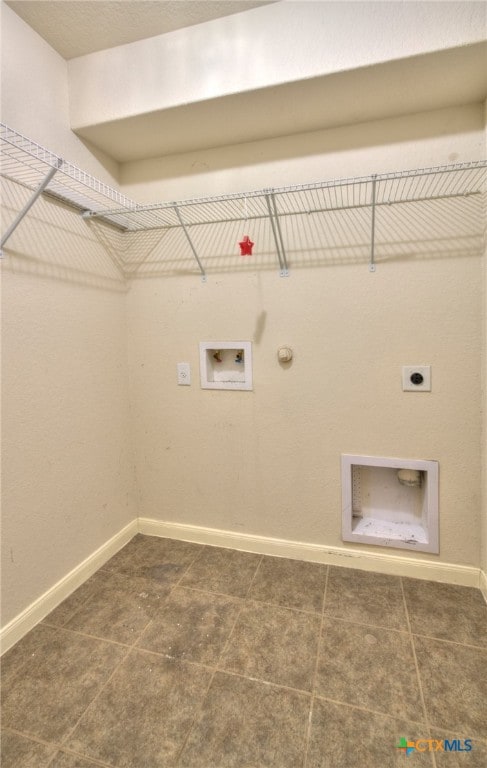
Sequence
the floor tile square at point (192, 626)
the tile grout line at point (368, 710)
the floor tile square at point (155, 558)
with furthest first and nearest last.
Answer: the floor tile square at point (155, 558) < the floor tile square at point (192, 626) < the tile grout line at point (368, 710)

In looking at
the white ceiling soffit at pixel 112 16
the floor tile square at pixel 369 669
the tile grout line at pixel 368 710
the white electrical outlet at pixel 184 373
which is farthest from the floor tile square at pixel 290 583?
the white ceiling soffit at pixel 112 16

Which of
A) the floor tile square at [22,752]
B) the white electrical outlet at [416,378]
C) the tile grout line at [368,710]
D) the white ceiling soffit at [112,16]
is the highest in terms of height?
the white ceiling soffit at [112,16]

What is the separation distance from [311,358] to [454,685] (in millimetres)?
1299

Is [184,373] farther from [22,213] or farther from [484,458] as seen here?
[484,458]

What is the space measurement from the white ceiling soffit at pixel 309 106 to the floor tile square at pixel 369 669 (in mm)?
2099

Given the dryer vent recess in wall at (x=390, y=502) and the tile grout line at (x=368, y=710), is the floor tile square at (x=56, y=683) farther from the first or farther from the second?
the dryer vent recess in wall at (x=390, y=502)

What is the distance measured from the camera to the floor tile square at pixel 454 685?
1.06 metres

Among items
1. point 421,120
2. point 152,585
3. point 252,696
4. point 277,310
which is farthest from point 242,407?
point 421,120

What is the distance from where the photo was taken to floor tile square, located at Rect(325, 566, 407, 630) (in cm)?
146

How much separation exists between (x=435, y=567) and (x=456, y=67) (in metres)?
2.02

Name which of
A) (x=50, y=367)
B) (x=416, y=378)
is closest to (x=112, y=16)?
(x=50, y=367)

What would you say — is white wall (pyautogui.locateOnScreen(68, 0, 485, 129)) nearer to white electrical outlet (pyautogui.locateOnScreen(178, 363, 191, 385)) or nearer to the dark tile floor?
white electrical outlet (pyautogui.locateOnScreen(178, 363, 191, 385))

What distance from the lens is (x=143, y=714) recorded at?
111 cm

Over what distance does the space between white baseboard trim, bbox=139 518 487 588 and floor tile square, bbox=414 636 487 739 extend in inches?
14.6
